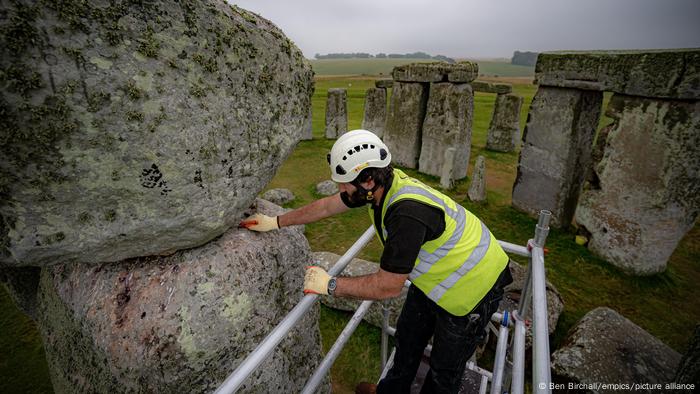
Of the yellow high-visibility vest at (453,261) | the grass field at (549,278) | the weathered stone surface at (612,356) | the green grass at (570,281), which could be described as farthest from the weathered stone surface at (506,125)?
the yellow high-visibility vest at (453,261)

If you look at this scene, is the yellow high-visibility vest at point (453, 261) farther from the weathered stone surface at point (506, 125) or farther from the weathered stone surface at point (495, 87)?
the weathered stone surface at point (495, 87)

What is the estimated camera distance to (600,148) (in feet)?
19.7

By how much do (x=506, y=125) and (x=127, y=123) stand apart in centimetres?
1318

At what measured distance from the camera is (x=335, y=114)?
14.3 metres

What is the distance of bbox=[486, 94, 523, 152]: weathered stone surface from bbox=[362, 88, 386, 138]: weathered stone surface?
4.21m

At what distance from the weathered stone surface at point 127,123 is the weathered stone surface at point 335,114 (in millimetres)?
12471

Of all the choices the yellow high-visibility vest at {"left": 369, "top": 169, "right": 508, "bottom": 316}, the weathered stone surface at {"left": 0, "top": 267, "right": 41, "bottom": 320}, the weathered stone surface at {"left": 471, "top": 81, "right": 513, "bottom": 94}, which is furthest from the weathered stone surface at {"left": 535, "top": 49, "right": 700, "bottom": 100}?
the weathered stone surface at {"left": 0, "top": 267, "right": 41, "bottom": 320}

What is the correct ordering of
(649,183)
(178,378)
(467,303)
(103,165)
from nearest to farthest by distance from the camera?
(103,165), (178,378), (467,303), (649,183)

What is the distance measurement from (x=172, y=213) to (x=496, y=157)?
1196 centimetres

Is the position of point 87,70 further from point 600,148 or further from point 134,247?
point 600,148

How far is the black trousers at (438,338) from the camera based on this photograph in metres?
2.46

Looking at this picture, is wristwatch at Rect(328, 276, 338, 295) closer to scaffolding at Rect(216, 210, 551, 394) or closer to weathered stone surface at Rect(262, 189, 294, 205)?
scaffolding at Rect(216, 210, 551, 394)

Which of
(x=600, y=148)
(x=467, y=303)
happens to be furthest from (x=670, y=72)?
(x=467, y=303)

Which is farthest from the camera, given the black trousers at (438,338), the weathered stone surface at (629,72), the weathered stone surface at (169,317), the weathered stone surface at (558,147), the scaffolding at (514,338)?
the weathered stone surface at (558,147)
